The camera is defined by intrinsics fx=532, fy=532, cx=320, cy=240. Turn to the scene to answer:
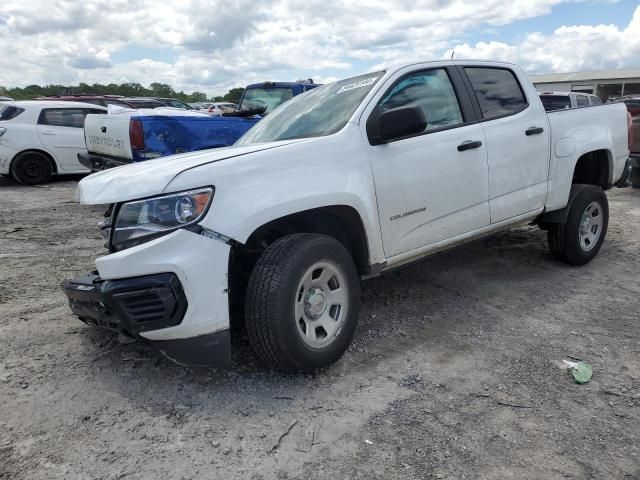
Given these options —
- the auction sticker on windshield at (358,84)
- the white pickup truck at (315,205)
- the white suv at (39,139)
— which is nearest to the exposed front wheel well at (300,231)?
the white pickup truck at (315,205)

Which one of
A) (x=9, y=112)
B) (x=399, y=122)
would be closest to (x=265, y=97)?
(x=9, y=112)

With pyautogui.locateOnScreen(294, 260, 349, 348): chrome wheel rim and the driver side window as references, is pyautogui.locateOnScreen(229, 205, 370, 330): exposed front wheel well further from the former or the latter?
the driver side window

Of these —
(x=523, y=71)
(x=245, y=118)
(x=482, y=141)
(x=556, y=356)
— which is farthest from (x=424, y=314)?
(x=245, y=118)

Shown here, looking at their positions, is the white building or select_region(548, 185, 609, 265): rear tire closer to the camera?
select_region(548, 185, 609, 265): rear tire

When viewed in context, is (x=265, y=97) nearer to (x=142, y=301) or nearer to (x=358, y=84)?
(x=358, y=84)

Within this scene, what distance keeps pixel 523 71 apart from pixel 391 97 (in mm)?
1893

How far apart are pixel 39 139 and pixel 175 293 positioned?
9.10 m

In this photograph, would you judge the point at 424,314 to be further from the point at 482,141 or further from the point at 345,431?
the point at 345,431

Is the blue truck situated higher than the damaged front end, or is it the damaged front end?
the blue truck

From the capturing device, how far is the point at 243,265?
3236mm

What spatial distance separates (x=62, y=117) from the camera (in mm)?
10531

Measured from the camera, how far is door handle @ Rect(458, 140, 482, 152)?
3874 millimetres

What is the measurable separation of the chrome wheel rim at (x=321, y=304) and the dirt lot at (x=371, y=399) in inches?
10.2

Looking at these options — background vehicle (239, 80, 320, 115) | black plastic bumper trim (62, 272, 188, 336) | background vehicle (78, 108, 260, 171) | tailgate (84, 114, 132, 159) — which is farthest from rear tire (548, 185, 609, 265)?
background vehicle (239, 80, 320, 115)
